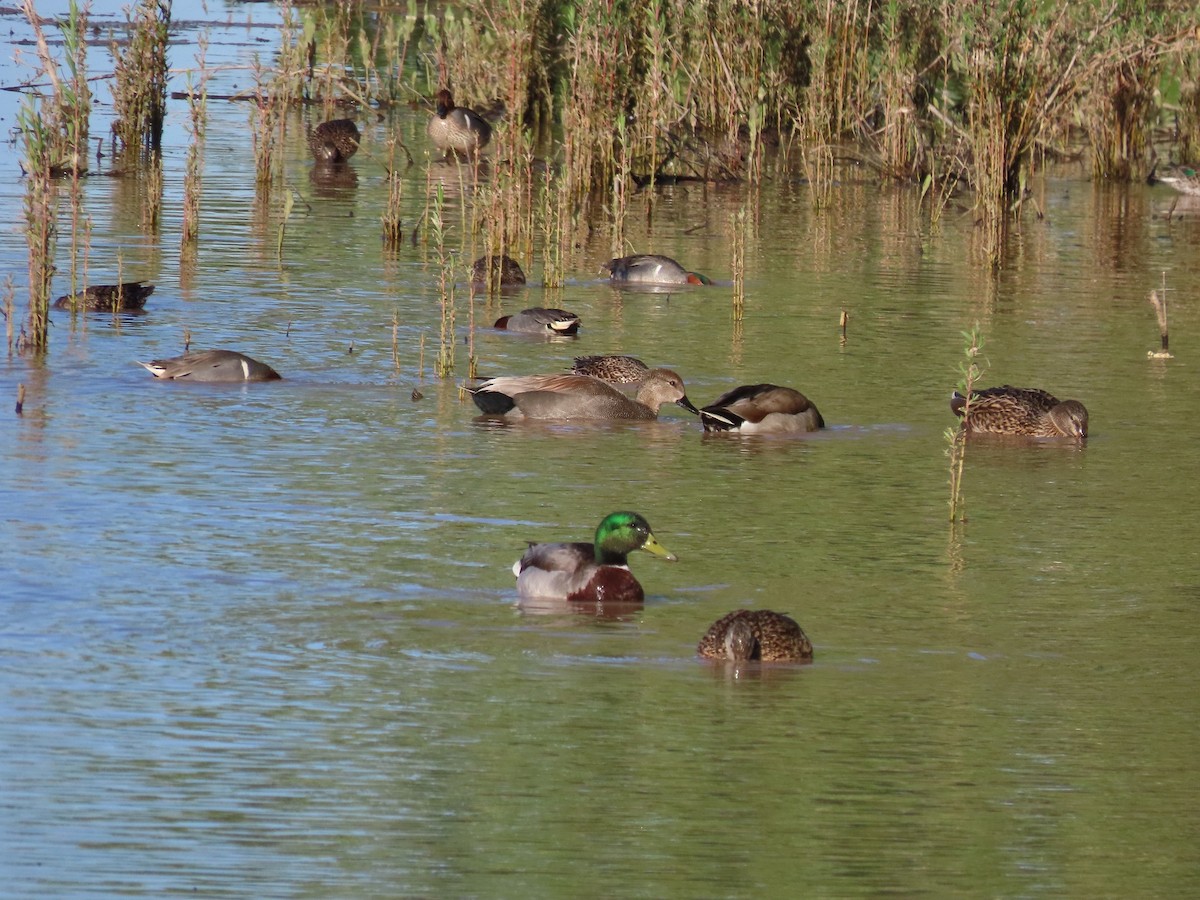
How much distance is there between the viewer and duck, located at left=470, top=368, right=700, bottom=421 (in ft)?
42.1

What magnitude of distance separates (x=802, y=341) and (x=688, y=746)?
8.86m

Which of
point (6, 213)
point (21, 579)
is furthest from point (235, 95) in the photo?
point (21, 579)

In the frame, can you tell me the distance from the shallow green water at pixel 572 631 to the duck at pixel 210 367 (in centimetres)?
11

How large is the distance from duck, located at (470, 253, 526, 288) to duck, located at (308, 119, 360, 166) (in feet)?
24.4

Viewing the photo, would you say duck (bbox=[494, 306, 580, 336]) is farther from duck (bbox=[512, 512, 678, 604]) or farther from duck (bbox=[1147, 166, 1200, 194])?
duck (bbox=[1147, 166, 1200, 194])

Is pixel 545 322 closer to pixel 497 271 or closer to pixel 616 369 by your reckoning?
pixel 616 369

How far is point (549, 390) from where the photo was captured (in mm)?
12859

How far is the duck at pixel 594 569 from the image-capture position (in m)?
8.95

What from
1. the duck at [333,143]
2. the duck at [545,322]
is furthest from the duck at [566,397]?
the duck at [333,143]

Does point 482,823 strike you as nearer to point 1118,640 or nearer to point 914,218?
point 1118,640

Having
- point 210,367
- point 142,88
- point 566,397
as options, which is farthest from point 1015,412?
point 142,88

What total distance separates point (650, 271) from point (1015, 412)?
5332 millimetres

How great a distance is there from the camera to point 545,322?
15477 millimetres

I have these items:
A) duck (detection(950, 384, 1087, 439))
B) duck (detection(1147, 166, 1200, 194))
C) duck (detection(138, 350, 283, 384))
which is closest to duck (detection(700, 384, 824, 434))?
duck (detection(950, 384, 1087, 439))
